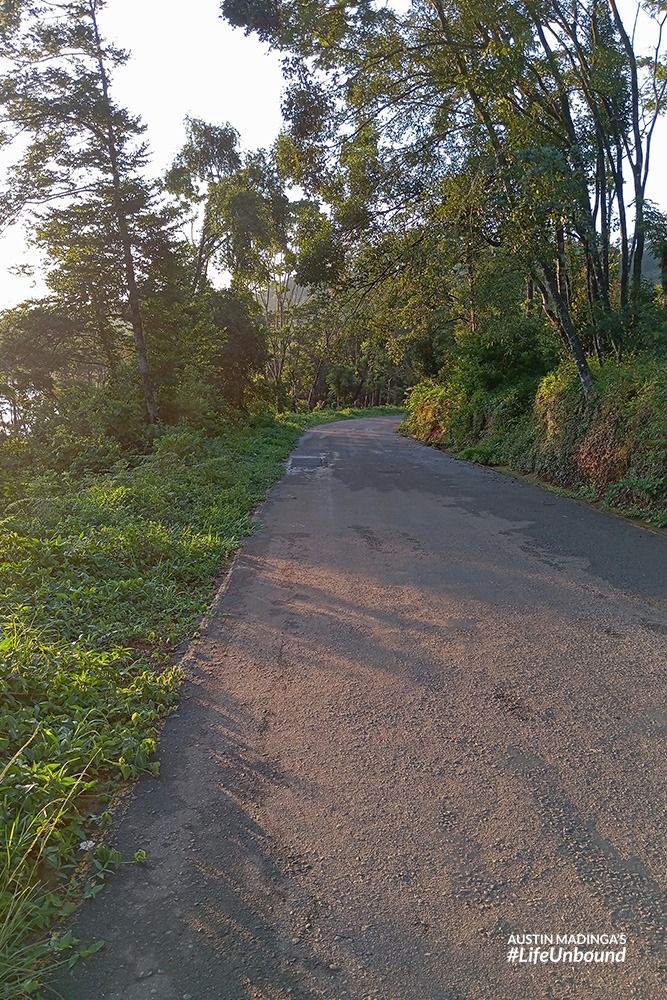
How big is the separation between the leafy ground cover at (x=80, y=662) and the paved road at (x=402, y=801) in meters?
0.16

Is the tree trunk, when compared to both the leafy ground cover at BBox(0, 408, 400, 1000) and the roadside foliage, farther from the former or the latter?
the leafy ground cover at BBox(0, 408, 400, 1000)

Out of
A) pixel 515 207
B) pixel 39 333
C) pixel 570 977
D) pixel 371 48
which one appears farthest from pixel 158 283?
pixel 570 977

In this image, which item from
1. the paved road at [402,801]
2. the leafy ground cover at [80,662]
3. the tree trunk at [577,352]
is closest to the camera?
the paved road at [402,801]

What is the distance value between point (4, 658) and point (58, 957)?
6.71 ft

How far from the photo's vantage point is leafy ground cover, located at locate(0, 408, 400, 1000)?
7.99 ft

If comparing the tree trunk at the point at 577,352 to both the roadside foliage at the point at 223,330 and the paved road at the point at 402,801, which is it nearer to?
the roadside foliage at the point at 223,330

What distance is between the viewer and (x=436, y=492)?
36.5 ft

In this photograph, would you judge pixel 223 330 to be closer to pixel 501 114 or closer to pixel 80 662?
pixel 501 114

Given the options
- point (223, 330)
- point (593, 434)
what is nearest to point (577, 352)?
point (593, 434)

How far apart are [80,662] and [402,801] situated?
2.34 meters

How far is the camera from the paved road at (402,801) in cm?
210

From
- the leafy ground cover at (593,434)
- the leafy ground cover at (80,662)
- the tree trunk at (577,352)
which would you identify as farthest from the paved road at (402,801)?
the tree trunk at (577,352)

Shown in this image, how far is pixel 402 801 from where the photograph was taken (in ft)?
9.52

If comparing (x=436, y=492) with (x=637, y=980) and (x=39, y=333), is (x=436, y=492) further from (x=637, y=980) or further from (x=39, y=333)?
(x=39, y=333)
